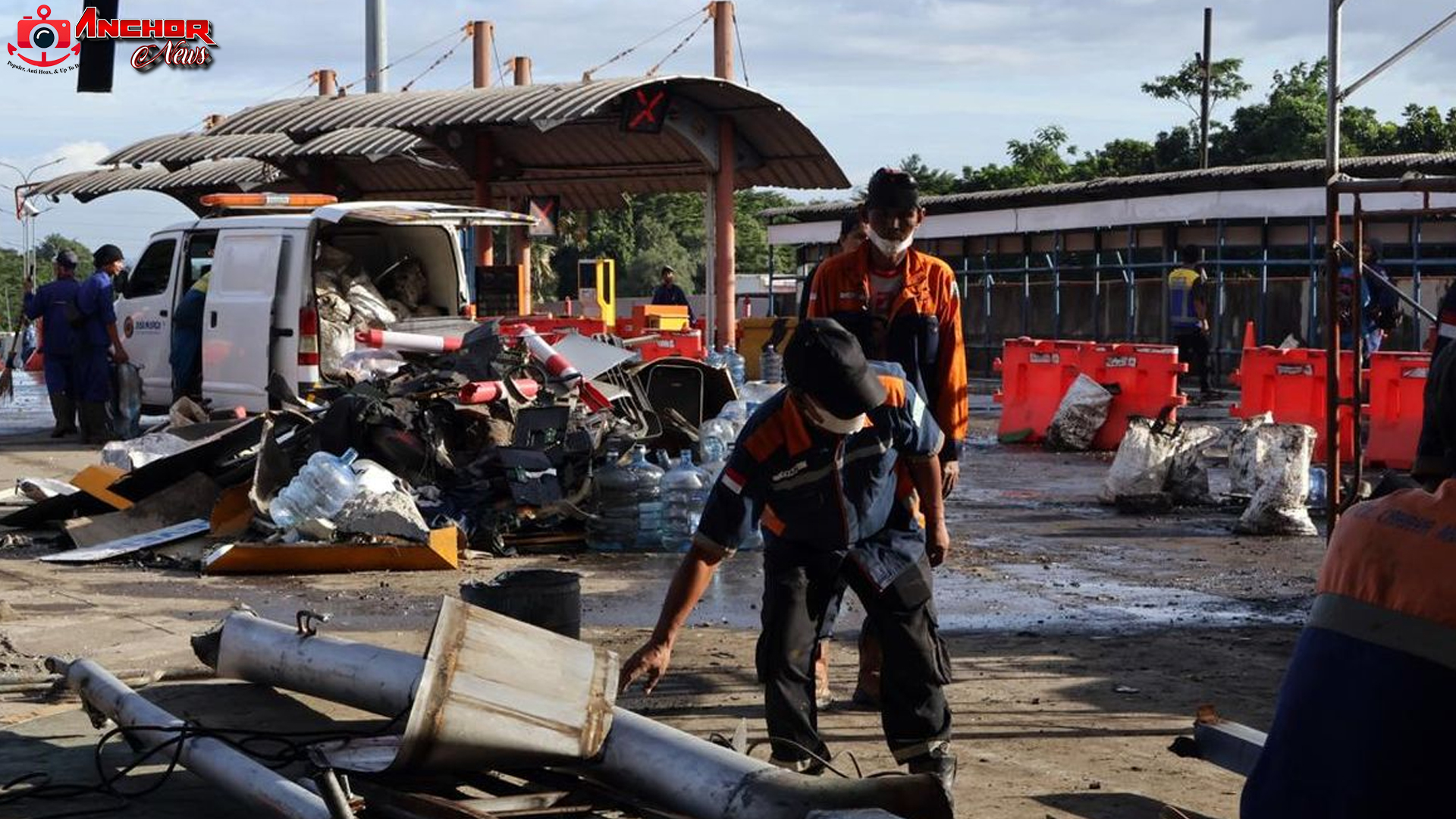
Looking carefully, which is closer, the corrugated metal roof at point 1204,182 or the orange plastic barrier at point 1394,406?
the orange plastic barrier at point 1394,406

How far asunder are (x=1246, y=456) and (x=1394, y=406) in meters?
3.52

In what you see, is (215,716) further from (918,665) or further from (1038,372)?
(1038,372)

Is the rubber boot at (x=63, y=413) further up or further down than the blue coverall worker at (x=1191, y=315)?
further down

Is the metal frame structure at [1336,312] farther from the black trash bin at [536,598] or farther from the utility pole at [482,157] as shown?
the utility pole at [482,157]

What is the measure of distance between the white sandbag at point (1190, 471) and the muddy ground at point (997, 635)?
0.66 ft

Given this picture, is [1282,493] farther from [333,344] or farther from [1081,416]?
[333,344]

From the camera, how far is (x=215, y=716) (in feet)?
21.8

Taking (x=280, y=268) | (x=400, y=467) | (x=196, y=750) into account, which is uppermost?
(x=280, y=268)

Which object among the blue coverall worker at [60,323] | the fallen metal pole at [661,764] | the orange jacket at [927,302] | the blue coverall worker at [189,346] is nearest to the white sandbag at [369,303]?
the blue coverall worker at [189,346]

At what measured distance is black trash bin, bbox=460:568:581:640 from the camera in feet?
23.0

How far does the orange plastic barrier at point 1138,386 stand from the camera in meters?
17.4

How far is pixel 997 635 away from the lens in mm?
8312

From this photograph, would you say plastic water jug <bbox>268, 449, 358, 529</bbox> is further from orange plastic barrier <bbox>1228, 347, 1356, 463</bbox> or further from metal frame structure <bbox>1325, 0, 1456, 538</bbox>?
orange plastic barrier <bbox>1228, 347, 1356, 463</bbox>

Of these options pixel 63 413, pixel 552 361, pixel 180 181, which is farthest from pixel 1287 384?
pixel 180 181
